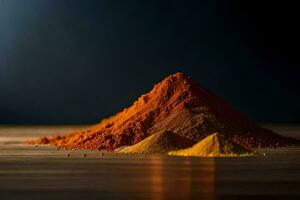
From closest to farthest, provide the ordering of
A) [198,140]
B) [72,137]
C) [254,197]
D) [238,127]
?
[254,197], [198,140], [238,127], [72,137]

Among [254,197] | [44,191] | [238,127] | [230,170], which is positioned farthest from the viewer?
[238,127]

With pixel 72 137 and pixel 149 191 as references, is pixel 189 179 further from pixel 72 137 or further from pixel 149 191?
pixel 72 137

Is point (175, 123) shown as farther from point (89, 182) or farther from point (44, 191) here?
point (44, 191)

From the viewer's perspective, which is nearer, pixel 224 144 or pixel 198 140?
pixel 224 144

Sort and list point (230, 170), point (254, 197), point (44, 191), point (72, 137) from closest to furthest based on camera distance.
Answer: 1. point (254, 197)
2. point (44, 191)
3. point (230, 170)
4. point (72, 137)

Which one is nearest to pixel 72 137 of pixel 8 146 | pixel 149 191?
pixel 8 146

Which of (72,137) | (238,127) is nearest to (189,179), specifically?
(238,127)
